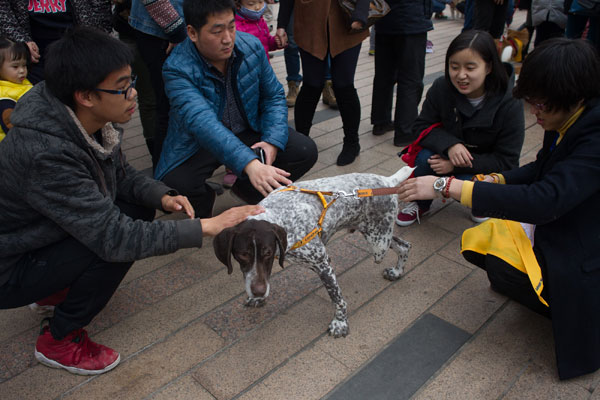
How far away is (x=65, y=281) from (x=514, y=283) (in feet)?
8.17

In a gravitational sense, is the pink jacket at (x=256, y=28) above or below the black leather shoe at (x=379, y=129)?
above

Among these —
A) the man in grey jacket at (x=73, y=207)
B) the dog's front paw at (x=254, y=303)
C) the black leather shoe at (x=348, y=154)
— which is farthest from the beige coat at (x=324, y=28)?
the dog's front paw at (x=254, y=303)

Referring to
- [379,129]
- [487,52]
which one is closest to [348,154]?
[379,129]

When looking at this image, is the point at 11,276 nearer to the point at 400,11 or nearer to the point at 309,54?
the point at 309,54

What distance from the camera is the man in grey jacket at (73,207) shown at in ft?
7.23

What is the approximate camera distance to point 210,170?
377 cm

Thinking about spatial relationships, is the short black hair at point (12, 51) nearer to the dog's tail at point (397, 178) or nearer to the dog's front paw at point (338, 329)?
the dog's tail at point (397, 178)

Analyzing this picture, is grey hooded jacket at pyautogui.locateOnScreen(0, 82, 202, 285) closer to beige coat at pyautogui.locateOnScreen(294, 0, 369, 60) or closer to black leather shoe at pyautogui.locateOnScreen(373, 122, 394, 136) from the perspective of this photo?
beige coat at pyautogui.locateOnScreen(294, 0, 369, 60)

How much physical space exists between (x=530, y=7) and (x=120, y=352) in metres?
8.11

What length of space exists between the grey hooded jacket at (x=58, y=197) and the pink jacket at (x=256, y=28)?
2978 mm

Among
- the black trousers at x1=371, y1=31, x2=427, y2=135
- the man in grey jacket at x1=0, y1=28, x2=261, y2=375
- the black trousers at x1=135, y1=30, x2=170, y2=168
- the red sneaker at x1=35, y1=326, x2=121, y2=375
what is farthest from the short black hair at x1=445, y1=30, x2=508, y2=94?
the red sneaker at x1=35, y1=326, x2=121, y2=375

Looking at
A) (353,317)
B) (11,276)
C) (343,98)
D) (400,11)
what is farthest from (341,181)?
(400,11)

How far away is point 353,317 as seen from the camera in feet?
9.73

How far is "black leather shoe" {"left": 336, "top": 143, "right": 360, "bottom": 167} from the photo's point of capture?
4.97m
